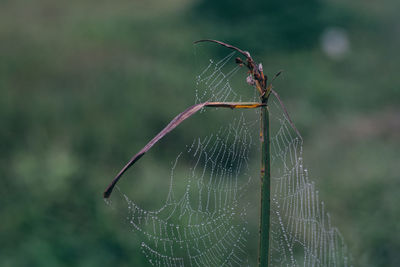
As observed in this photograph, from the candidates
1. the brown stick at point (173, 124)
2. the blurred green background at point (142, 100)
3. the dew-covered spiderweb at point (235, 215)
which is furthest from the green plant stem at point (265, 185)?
the blurred green background at point (142, 100)

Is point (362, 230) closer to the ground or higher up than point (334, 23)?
closer to the ground

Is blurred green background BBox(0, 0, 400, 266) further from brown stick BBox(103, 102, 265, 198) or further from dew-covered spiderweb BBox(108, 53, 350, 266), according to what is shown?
brown stick BBox(103, 102, 265, 198)

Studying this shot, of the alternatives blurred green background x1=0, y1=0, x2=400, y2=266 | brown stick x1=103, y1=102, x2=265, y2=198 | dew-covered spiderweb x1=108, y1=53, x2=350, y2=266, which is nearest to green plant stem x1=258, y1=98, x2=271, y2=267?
brown stick x1=103, y1=102, x2=265, y2=198

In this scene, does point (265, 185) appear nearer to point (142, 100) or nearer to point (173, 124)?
point (173, 124)

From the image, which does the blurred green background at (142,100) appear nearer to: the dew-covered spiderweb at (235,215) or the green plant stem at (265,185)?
the dew-covered spiderweb at (235,215)

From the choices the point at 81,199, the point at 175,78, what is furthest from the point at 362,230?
the point at 175,78

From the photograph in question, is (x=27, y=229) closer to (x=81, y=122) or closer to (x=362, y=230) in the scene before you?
(x=81, y=122)

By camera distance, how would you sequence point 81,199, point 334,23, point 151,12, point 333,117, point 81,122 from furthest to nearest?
point 334,23 < point 151,12 < point 333,117 < point 81,122 < point 81,199
